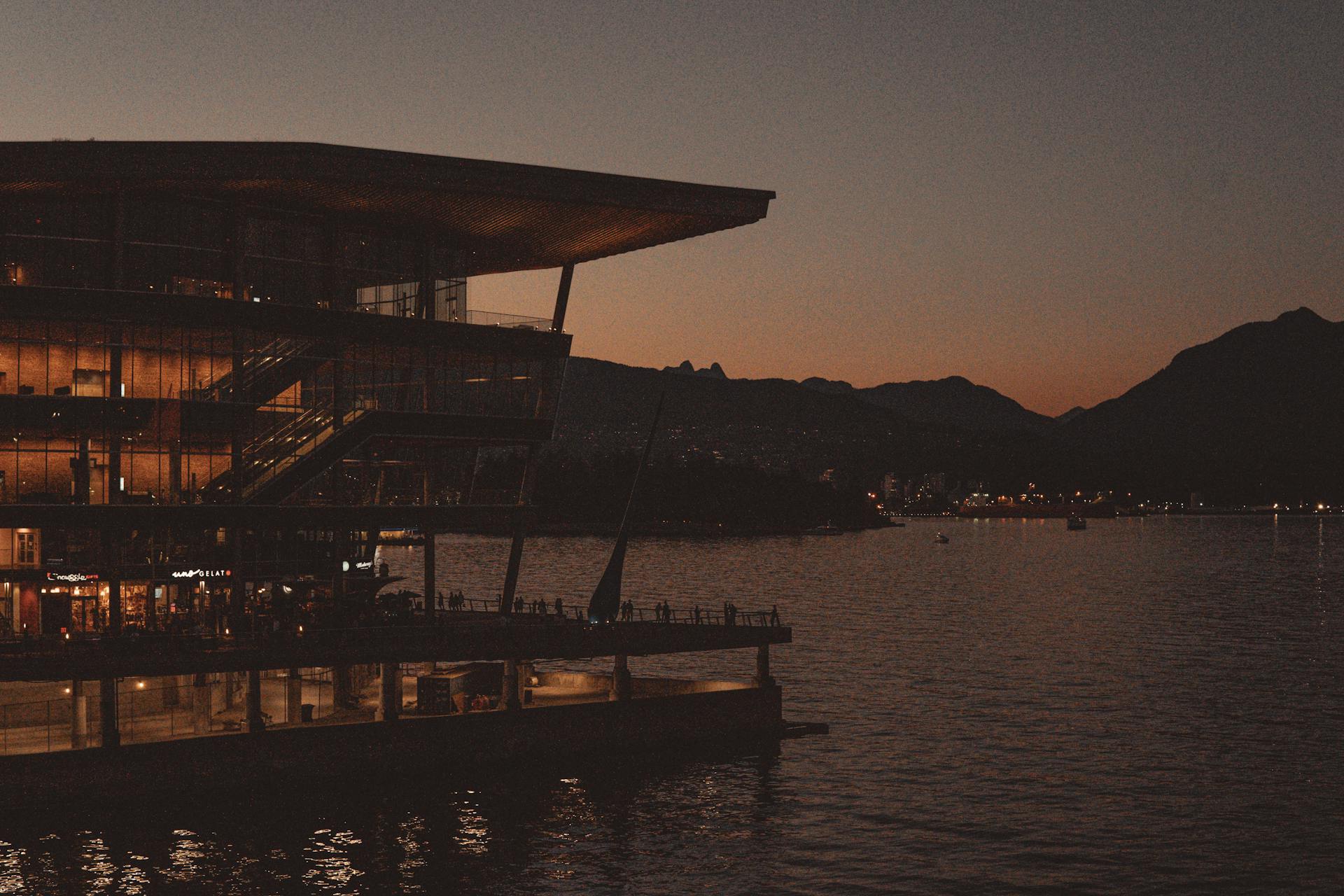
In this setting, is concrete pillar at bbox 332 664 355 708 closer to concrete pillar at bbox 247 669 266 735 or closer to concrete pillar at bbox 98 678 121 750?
concrete pillar at bbox 247 669 266 735

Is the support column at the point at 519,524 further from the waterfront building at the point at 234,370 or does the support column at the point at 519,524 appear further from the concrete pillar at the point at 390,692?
the concrete pillar at the point at 390,692

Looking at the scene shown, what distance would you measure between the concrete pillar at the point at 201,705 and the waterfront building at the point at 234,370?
2.00 m

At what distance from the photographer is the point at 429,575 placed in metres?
77.0

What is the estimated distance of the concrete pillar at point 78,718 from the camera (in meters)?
57.2

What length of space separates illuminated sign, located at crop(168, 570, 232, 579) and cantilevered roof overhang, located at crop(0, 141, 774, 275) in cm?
1586

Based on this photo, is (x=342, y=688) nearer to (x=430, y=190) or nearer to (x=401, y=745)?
(x=401, y=745)

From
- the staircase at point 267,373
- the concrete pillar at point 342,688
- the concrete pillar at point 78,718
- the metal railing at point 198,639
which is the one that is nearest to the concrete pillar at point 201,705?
the metal railing at point 198,639

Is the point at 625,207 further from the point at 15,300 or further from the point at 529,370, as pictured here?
the point at 15,300

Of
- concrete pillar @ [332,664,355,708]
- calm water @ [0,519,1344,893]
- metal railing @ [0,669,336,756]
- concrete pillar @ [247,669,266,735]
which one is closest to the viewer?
calm water @ [0,519,1344,893]

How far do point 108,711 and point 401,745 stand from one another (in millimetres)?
10723

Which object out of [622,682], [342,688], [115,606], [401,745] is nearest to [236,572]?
[115,606]

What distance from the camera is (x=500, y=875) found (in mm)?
51125

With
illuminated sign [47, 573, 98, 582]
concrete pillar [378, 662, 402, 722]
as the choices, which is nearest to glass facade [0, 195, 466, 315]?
illuminated sign [47, 573, 98, 582]

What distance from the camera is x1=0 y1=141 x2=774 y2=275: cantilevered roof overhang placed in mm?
62906
